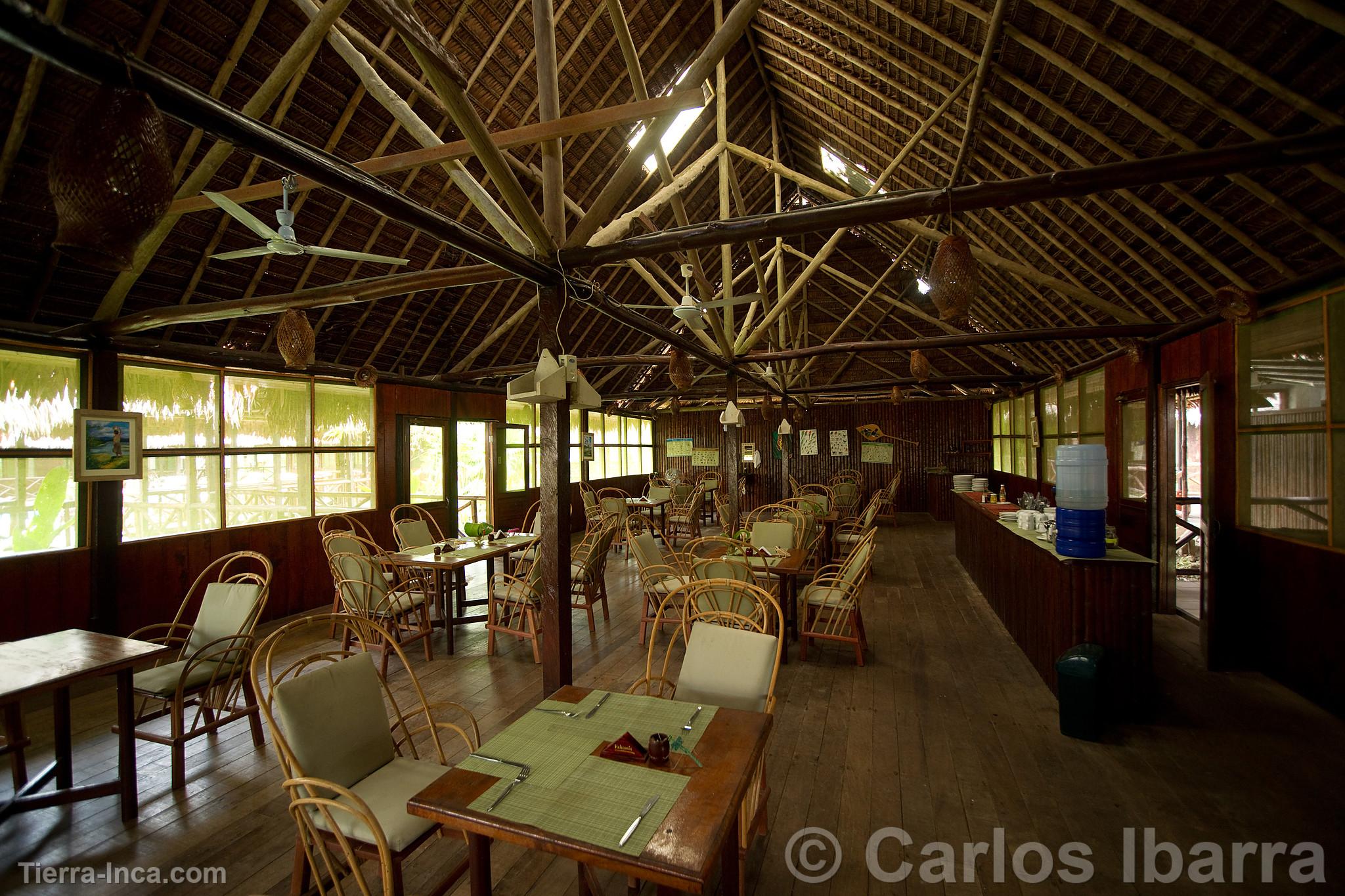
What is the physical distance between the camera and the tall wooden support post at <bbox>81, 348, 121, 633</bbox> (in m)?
4.67

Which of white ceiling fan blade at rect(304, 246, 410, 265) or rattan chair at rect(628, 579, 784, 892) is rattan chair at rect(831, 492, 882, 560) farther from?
white ceiling fan blade at rect(304, 246, 410, 265)

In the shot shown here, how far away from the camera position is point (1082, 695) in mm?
3271

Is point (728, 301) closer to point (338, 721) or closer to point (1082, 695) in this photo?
point (1082, 695)

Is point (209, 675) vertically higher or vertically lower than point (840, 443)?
lower

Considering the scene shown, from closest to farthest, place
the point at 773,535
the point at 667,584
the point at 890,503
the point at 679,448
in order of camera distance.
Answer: the point at 667,584, the point at 773,535, the point at 890,503, the point at 679,448

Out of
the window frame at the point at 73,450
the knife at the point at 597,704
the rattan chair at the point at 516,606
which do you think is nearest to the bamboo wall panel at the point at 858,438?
the rattan chair at the point at 516,606

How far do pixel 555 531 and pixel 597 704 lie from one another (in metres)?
1.40

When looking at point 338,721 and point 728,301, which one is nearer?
point 338,721

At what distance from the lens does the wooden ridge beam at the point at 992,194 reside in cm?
250

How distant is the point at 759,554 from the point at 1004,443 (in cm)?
1018

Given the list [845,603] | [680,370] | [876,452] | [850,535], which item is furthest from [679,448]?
[845,603]

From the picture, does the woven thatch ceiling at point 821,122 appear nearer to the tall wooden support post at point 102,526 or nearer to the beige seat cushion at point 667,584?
the tall wooden support post at point 102,526

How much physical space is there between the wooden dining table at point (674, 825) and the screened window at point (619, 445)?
10903mm

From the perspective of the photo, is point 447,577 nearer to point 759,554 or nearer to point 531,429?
point 759,554
